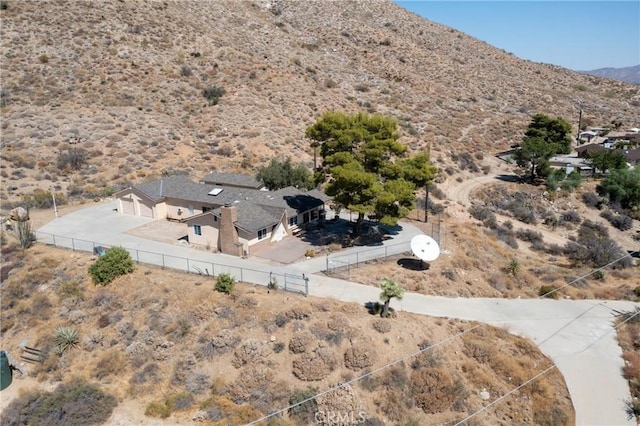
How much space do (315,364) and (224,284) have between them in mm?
7229

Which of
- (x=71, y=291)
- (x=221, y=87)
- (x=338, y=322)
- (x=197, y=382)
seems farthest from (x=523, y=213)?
(x=221, y=87)

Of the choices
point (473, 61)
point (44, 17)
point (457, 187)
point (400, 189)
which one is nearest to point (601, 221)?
point (457, 187)

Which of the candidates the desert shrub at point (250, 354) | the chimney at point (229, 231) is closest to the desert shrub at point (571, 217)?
the chimney at point (229, 231)

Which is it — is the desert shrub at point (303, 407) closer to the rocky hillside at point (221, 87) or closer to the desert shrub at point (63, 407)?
the desert shrub at point (63, 407)

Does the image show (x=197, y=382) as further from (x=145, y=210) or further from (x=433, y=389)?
(x=145, y=210)

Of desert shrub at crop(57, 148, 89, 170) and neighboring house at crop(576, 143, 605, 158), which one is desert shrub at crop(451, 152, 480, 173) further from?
desert shrub at crop(57, 148, 89, 170)

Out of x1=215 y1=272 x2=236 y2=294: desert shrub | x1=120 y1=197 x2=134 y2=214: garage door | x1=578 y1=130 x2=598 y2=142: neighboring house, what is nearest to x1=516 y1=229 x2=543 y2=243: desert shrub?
x1=215 y1=272 x2=236 y2=294: desert shrub

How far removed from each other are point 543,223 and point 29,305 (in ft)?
158

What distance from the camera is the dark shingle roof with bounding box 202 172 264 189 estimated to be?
40750 millimetres

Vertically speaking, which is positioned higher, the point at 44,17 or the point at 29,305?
the point at 44,17

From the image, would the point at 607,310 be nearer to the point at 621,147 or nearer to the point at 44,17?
the point at 621,147

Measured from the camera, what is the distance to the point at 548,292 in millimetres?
27062

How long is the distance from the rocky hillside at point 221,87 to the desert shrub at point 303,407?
116 feet

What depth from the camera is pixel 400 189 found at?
29953mm
